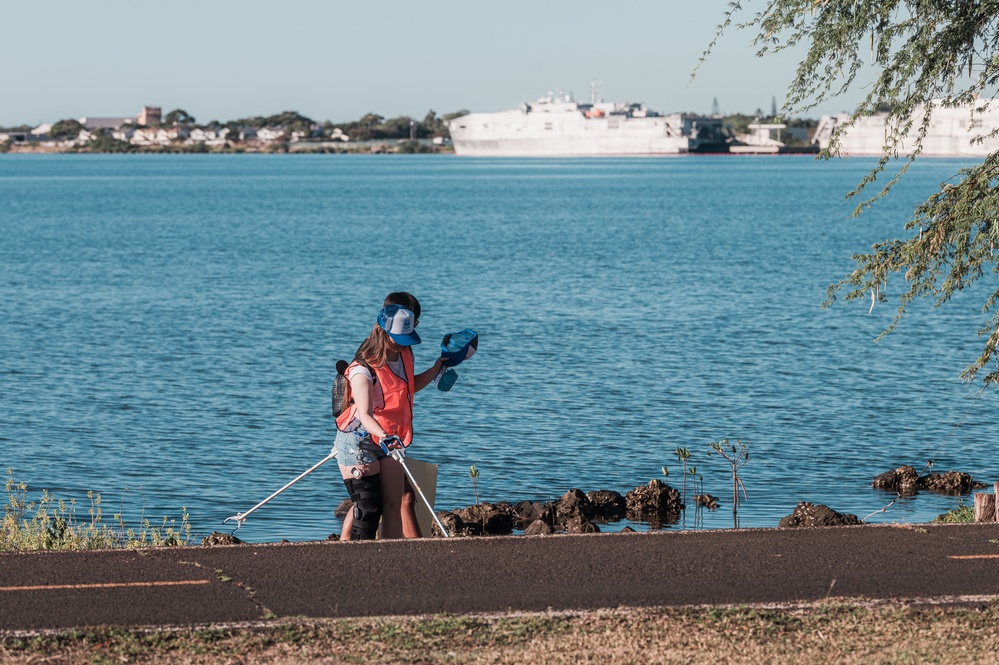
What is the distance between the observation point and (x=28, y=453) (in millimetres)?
18656

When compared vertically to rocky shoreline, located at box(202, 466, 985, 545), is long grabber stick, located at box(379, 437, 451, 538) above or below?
above

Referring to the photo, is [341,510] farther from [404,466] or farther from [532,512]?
[404,466]

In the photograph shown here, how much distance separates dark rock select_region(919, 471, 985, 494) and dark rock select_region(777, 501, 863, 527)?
3252 mm

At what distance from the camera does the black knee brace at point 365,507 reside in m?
8.84

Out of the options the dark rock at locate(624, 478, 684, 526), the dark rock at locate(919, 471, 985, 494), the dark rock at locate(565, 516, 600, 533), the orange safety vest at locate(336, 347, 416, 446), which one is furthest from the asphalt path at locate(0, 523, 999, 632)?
the dark rock at locate(919, 471, 985, 494)

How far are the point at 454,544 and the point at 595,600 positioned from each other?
1.28 metres

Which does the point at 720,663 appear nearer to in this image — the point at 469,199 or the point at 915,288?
the point at 915,288

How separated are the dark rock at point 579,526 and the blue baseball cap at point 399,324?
4.29 m

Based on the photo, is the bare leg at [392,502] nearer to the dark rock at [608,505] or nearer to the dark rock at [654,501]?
the dark rock at [608,505]

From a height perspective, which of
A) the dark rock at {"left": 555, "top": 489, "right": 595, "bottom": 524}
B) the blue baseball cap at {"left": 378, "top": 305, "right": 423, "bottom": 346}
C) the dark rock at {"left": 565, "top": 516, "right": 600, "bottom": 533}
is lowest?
the dark rock at {"left": 555, "top": 489, "right": 595, "bottom": 524}

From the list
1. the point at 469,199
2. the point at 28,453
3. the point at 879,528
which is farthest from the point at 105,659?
the point at 469,199

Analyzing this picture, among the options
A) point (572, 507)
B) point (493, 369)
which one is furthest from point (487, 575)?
point (493, 369)

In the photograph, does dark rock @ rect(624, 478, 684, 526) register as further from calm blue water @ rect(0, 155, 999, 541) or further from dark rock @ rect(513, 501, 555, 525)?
dark rock @ rect(513, 501, 555, 525)

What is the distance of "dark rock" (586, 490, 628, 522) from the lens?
14758 mm
